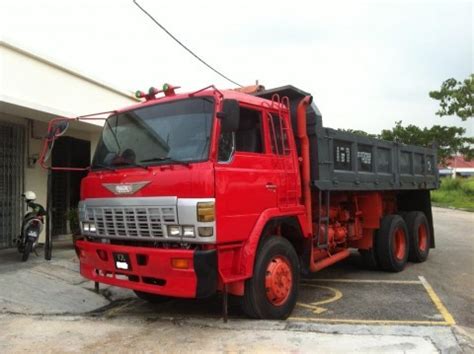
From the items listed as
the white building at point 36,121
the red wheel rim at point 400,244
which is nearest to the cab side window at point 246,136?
the white building at point 36,121

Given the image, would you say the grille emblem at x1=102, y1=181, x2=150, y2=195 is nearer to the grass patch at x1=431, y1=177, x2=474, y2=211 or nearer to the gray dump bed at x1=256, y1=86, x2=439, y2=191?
the gray dump bed at x1=256, y1=86, x2=439, y2=191

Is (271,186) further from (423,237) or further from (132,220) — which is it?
(423,237)

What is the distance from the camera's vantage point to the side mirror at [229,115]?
16.6 ft

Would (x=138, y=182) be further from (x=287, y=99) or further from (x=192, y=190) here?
(x=287, y=99)

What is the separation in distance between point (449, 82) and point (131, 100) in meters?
29.0

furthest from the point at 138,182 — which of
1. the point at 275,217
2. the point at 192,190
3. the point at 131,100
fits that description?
the point at 131,100

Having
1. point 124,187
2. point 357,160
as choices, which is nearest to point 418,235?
point 357,160

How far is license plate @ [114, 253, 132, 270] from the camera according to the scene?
535 cm

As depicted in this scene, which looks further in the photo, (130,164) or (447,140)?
(447,140)

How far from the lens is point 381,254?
881cm

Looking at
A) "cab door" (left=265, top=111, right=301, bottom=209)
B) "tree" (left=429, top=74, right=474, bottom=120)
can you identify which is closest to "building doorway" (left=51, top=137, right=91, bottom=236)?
"cab door" (left=265, top=111, right=301, bottom=209)

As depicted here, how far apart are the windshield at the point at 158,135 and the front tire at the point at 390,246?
4.84 metres

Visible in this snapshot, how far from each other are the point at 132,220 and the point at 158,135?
3.13ft

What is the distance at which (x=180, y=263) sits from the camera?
4.92m
